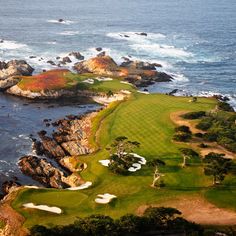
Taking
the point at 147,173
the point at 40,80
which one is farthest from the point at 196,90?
the point at 147,173

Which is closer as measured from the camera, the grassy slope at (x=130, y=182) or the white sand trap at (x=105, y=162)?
the grassy slope at (x=130, y=182)

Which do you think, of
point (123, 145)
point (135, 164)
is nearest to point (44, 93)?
point (123, 145)

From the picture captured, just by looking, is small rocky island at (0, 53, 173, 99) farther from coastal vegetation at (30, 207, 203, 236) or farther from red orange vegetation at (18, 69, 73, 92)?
coastal vegetation at (30, 207, 203, 236)

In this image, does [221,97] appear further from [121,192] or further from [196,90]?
[121,192]

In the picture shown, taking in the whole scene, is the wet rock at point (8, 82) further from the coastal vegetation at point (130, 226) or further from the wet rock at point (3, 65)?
the coastal vegetation at point (130, 226)

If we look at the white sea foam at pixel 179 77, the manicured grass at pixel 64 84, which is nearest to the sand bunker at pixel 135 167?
the manicured grass at pixel 64 84

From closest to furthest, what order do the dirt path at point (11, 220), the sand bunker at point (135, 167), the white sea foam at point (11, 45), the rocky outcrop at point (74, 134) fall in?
the dirt path at point (11, 220)
the sand bunker at point (135, 167)
the rocky outcrop at point (74, 134)
the white sea foam at point (11, 45)
